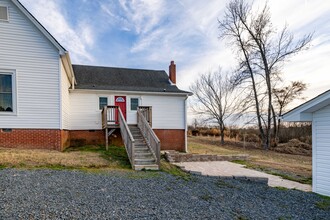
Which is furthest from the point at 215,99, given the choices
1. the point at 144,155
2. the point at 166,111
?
the point at 144,155

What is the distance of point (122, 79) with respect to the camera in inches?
641

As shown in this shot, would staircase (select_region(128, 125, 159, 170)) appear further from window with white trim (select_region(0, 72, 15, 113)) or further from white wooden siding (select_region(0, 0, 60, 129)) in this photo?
window with white trim (select_region(0, 72, 15, 113))

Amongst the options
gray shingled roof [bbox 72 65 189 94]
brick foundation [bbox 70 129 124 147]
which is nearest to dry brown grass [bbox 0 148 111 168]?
brick foundation [bbox 70 129 124 147]

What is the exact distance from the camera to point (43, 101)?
1030 centimetres

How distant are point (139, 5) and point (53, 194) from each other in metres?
11.5

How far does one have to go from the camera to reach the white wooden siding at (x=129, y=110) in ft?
43.9

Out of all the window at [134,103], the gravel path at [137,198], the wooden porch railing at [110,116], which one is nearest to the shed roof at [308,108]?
the gravel path at [137,198]

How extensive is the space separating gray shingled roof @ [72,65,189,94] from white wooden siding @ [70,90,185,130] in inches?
20.9

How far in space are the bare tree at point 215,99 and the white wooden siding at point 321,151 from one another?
18.1 m

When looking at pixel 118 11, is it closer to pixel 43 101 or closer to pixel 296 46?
pixel 43 101

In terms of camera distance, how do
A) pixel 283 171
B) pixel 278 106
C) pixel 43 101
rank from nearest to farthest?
pixel 283 171 < pixel 43 101 < pixel 278 106

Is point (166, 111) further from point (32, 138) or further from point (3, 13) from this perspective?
point (3, 13)

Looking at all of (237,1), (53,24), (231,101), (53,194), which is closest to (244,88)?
(231,101)

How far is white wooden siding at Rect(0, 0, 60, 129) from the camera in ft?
32.4
